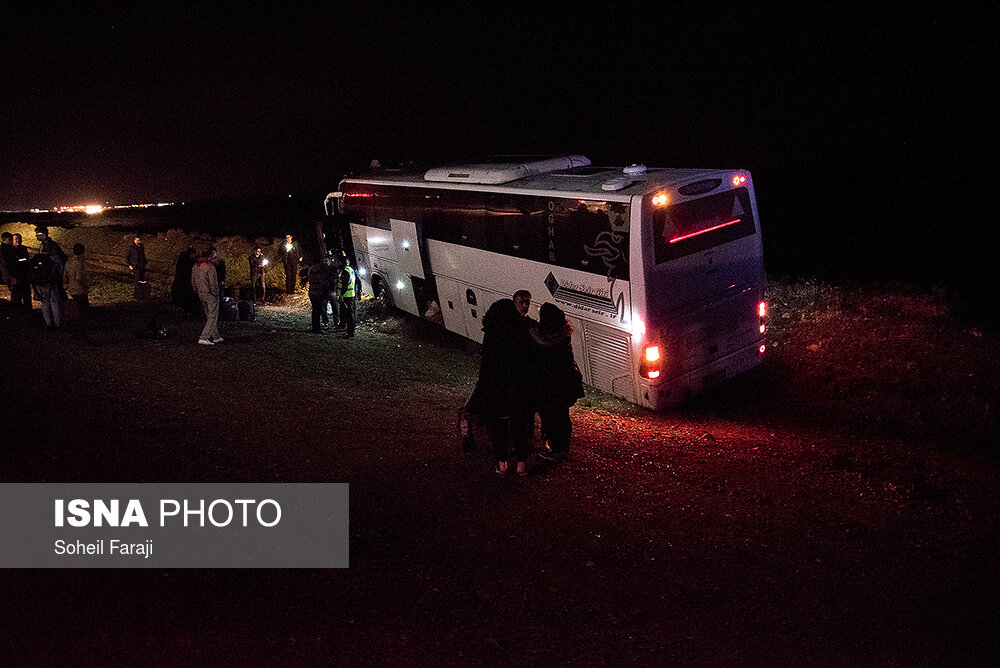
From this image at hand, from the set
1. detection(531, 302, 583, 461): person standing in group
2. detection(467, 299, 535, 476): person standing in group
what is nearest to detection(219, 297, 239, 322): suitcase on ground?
detection(467, 299, 535, 476): person standing in group

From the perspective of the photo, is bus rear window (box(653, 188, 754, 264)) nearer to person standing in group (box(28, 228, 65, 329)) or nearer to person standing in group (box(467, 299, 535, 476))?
person standing in group (box(467, 299, 535, 476))

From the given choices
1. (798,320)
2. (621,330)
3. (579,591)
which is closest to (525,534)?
(579,591)

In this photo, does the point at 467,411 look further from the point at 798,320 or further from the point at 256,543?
the point at 798,320

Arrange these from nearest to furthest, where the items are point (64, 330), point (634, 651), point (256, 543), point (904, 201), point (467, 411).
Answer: point (634, 651), point (256, 543), point (467, 411), point (64, 330), point (904, 201)

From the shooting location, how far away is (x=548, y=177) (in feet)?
39.2

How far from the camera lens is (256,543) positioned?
6.52m

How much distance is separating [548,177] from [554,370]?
17.2 ft

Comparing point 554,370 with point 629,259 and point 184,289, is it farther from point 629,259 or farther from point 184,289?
point 184,289

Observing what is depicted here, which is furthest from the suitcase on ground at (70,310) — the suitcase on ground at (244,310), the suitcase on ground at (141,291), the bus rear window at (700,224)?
the bus rear window at (700,224)

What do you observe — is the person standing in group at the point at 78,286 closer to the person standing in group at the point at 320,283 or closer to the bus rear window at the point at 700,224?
the person standing in group at the point at 320,283

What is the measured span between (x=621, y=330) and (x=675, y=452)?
2.13 m

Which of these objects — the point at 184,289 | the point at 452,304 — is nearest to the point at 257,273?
the point at 184,289

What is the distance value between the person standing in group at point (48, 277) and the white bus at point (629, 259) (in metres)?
6.82

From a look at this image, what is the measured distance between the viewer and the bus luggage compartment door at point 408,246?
1506 centimetres
